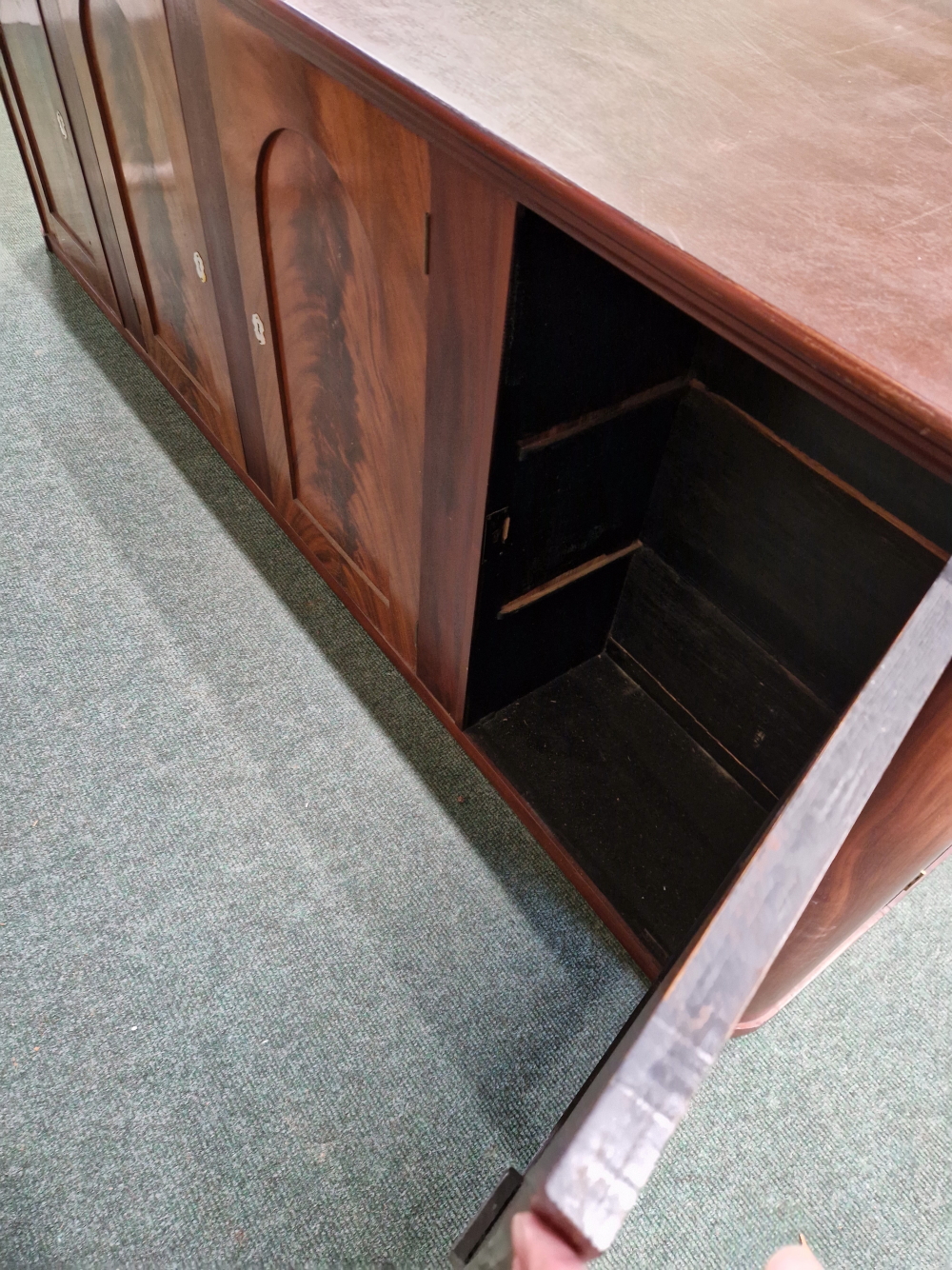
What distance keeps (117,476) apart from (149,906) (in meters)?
0.89

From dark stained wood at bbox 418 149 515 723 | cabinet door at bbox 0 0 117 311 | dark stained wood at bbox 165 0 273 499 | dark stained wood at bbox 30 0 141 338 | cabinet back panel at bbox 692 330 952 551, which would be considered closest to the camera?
dark stained wood at bbox 418 149 515 723

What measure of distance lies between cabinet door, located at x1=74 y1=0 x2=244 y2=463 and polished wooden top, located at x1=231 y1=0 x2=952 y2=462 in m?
0.40

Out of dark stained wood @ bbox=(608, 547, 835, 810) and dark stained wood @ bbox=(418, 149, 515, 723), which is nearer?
dark stained wood @ bbox=(418, 149, 515, 723)

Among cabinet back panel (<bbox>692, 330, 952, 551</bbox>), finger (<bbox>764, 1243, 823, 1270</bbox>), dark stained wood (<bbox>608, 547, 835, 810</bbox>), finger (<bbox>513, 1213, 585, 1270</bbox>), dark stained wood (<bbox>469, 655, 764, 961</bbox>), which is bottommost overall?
dark stained wood (<bbox>469, 655, 764, 961</bbox>)

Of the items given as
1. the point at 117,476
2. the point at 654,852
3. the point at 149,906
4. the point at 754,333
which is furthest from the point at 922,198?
the point at 117,476

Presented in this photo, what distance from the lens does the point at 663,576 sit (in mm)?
1185

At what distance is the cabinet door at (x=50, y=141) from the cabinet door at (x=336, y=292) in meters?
0.72

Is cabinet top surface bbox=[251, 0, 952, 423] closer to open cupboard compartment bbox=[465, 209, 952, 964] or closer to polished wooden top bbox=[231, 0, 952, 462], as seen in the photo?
polished wooden top bbox=[231, 0, 952, 462]

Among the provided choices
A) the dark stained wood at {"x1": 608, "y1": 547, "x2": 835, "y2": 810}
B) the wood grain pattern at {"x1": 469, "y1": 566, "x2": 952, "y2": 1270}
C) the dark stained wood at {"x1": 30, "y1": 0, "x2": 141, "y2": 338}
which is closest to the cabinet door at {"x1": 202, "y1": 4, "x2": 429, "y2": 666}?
the dark stained wood at {"x1": 608, "y1": 547, "x2": 835, "y2": 810}

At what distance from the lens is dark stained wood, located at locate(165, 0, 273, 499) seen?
39.2 inches

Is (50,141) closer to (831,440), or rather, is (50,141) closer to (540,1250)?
(831,440)

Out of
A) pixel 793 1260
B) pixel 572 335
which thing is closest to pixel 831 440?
pixel 572 335

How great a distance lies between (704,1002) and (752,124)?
2.13 ft

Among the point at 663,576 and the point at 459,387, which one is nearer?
the point at 459,387
